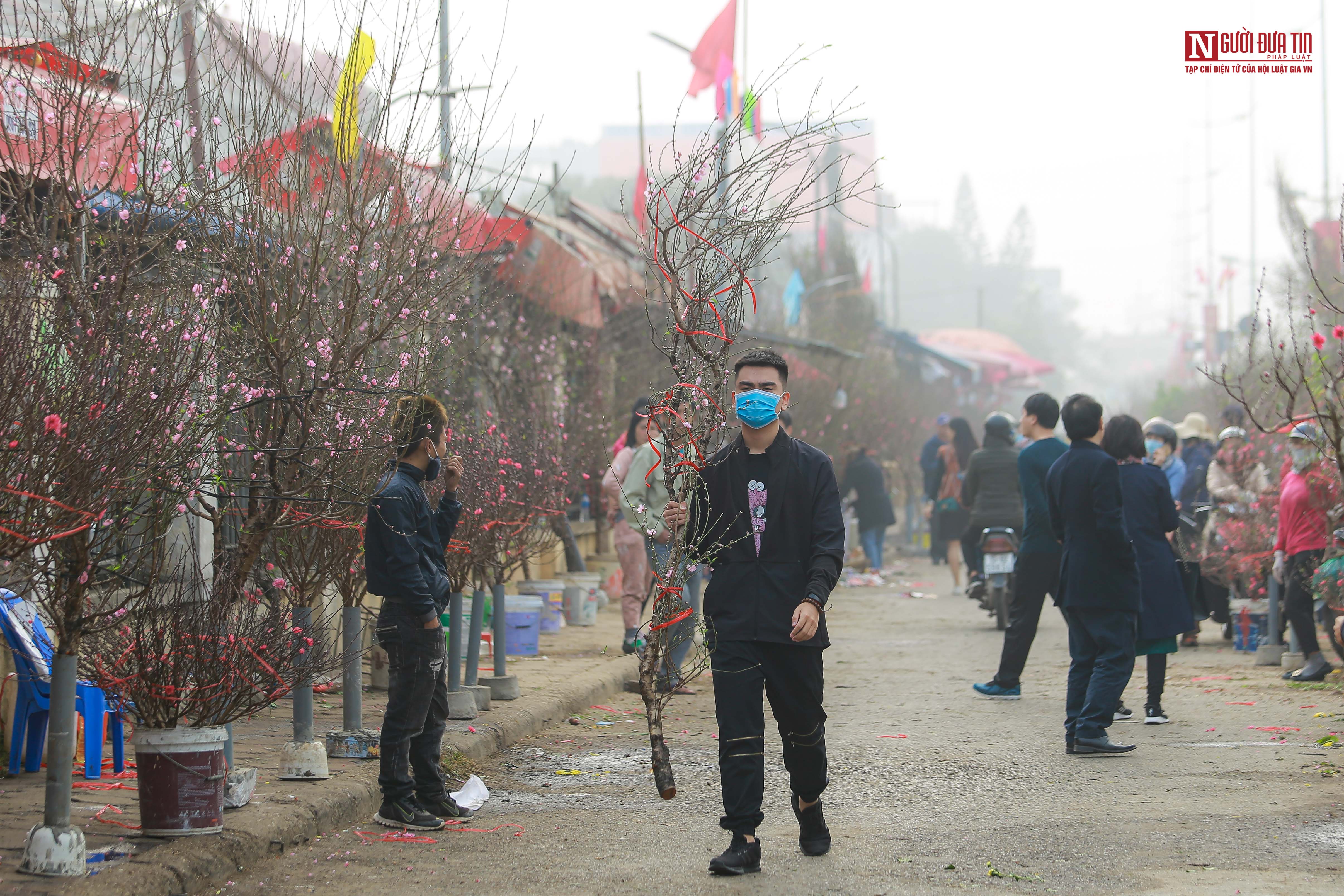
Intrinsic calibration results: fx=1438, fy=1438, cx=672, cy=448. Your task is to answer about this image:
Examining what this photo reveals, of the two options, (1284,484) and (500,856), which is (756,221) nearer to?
(500,856)

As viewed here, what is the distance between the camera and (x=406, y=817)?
6.11 metres

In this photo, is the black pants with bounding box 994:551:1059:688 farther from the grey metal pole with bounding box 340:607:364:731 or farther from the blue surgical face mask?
the blue surgical face mask

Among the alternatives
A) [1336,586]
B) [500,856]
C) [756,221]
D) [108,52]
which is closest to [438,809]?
[500,856]

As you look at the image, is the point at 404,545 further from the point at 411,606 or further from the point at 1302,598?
the point at 1302,598

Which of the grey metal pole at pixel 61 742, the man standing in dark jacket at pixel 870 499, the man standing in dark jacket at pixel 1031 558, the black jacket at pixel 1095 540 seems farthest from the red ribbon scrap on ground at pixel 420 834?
the man standing in dark jacket at pixel 870 499

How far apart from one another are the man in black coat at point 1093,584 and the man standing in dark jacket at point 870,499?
42.7ft

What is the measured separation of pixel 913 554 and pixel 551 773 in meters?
21.5

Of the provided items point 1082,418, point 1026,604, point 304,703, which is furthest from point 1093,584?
point 304,703

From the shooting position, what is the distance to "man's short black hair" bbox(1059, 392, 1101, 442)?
26.6ft

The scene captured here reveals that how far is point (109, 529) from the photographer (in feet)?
17.2

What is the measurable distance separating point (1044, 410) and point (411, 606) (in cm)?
515

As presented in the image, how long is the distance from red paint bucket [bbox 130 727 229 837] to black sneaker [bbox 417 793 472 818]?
3.75 ft

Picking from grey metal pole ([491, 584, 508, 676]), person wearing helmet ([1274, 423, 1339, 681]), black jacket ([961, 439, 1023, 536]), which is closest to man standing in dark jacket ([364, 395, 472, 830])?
grey metal pole ([491, 584, 508, 676])

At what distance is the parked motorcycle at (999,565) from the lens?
14.0m
